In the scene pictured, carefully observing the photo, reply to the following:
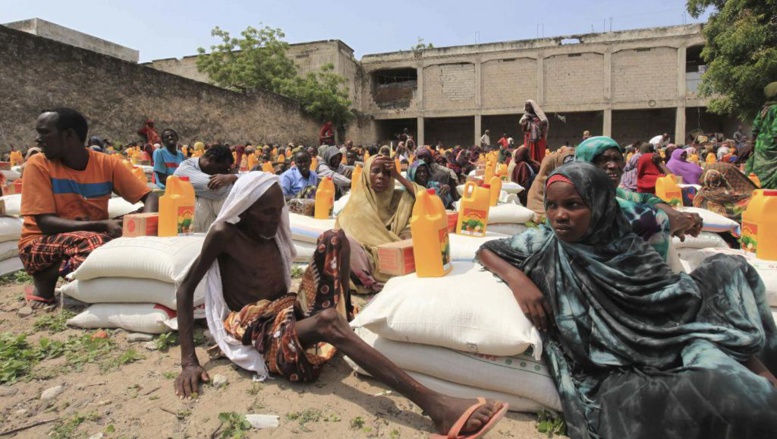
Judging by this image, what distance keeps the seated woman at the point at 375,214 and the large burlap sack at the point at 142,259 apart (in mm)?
1203

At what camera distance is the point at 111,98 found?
12.3 meters

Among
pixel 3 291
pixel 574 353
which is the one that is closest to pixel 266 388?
pixel 574 353

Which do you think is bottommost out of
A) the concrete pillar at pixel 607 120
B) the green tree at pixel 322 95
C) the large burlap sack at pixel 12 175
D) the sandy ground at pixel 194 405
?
the sandy ground at pixel 194 405

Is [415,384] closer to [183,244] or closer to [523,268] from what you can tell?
[523,268]

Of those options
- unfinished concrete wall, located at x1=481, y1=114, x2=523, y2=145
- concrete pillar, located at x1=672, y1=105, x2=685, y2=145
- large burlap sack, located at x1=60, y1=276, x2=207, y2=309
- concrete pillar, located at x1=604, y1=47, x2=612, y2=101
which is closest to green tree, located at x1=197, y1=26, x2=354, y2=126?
unfinished concrete wall, located at x1=481, y1=114, x2=523, y2=145

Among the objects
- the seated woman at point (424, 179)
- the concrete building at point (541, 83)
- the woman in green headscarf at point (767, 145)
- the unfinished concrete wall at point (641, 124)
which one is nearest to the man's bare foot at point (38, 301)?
the seated woman at point (424, 179)

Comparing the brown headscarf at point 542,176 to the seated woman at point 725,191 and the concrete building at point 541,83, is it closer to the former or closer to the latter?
the seated woman at point 725,191

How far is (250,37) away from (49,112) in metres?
21.8

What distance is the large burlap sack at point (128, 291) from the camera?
2.68 metres

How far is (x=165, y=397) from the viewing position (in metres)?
2.04

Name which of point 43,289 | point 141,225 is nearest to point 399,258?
point 141,225

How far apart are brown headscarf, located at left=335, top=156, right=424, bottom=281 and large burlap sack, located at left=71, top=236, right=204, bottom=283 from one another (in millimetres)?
1209

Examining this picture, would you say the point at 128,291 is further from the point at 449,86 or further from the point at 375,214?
the point at 449,86

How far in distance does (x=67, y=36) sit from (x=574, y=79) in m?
25.0
